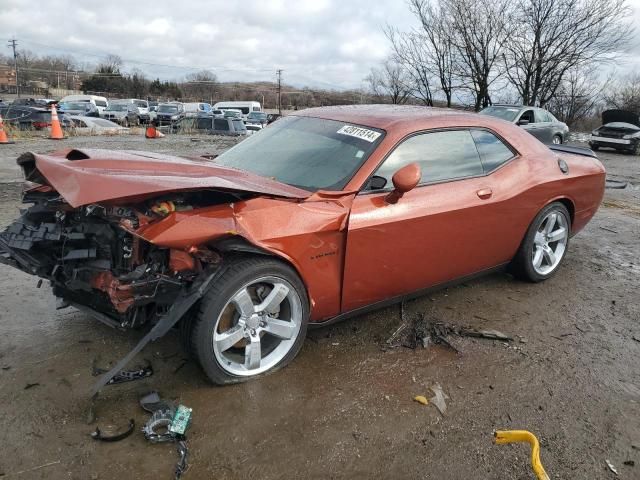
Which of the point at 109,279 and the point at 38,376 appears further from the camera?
the point at 38,376

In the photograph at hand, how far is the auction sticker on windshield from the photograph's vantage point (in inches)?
126

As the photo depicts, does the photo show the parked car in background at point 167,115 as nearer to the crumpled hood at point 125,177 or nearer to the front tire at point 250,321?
the crumpled hood at point 125,177

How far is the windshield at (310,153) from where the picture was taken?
309 centimetres

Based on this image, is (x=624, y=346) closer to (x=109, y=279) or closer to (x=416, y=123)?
(x=416, y=123)

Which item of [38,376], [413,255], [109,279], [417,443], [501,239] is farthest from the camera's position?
[501,239]

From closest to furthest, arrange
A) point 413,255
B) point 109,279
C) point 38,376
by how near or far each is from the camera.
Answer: point 109,279 < point 38,376 < point 413,255

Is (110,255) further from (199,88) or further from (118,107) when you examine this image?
(199,88)

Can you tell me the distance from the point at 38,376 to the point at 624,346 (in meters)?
3.70

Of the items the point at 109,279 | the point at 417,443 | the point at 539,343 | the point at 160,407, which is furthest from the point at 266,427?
the point at 539,343

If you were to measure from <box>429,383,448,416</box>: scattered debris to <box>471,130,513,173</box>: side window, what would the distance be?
68.5 inches

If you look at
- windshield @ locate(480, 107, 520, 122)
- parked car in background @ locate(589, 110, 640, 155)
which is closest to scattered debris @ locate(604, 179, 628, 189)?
windshield @ locate(480, 107, 520, 122)

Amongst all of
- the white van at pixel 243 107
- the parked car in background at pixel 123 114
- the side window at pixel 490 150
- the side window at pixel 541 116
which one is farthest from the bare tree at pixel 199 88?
the side window at pixel 490 150

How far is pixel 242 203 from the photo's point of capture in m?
2.59

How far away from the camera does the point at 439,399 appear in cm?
268
